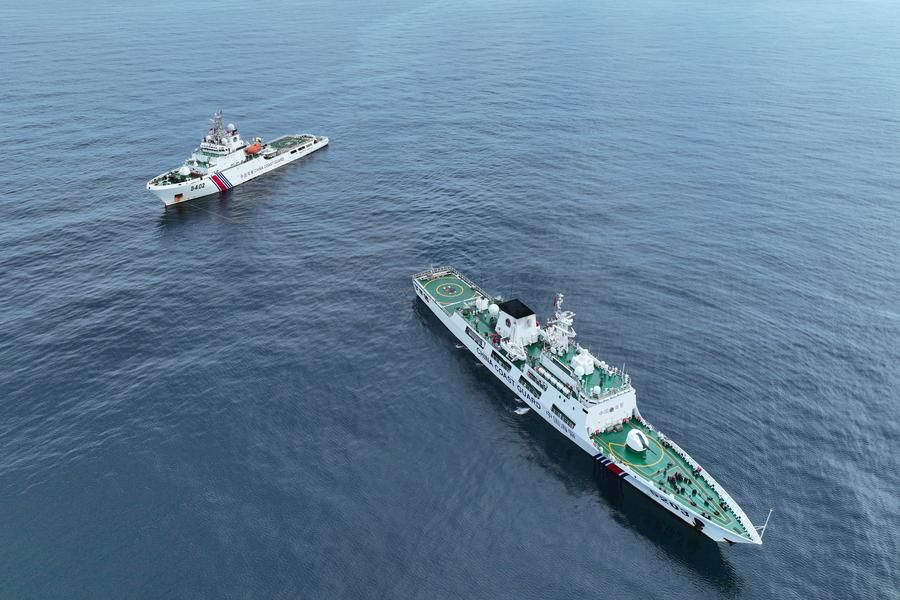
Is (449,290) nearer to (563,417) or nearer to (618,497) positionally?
(563,417)

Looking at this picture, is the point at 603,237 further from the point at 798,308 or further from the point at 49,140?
the point at 49,140

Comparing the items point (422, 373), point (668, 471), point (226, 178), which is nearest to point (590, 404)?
point (668, 471)

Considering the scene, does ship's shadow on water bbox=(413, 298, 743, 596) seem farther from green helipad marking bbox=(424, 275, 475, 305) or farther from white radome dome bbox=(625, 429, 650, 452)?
green helipad marking bbox=(424, 275, 475, 305)

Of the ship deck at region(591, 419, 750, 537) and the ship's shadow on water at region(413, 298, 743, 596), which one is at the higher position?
the ship deck at region(591, 419, 750, 537)

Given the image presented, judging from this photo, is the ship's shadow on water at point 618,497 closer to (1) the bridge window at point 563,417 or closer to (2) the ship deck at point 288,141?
(1) the bridge window at point 563,417

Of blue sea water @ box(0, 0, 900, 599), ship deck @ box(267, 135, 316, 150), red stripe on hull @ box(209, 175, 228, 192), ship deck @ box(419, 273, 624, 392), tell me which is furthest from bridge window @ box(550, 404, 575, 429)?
ship deck @ box(267, 135, 316, 150)
